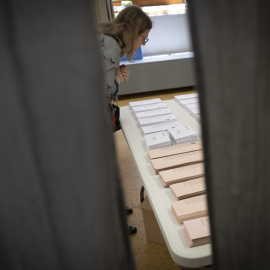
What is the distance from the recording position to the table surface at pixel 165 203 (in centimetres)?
72

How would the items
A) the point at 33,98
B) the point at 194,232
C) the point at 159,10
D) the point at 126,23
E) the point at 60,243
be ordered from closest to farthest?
the point at 33,98 → the point at 60,243 → the point at 194,232 → the point at 126,23 → the point at 159,10

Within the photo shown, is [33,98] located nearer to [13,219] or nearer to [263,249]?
[13,219]

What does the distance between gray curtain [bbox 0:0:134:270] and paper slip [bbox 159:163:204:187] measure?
0.47 meters

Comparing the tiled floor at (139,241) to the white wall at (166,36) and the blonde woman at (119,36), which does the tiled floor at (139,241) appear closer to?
the blonde woman at (119,36)

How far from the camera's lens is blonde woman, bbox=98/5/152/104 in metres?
1.57

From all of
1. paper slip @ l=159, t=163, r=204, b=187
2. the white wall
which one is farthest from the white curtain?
paper slip @ l=159, t=163, r=204, b=187

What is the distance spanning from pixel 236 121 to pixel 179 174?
554mm

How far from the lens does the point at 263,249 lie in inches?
23.7

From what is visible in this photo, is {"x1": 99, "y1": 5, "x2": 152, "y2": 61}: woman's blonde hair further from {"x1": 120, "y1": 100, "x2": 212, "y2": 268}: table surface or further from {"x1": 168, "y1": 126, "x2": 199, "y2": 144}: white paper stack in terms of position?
{"x1": 168, "y1": 126, "x2": 199, "y2": 144}: white paper stack

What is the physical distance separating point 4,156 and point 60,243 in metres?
0.20

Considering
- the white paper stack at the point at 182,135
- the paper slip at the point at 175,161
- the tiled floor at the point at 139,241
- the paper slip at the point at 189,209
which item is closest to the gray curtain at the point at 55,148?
the paper slip at the point at 189,209

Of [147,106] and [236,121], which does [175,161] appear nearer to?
[236,121]

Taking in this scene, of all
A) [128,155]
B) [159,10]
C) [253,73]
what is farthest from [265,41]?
[159,10]

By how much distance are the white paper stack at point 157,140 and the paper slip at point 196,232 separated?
52 centimetres
